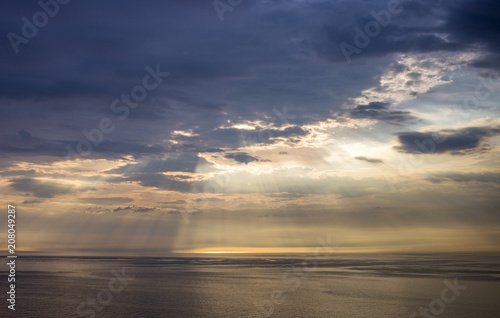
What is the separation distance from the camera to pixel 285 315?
138ft

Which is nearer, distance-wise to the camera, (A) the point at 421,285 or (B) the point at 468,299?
(B) the point at 468,299

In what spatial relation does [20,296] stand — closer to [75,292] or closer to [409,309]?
[75,292]

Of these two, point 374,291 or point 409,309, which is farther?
point 374,291

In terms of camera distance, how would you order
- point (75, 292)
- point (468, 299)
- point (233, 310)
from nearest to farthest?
point (233, 310) < point (468, 299) < point (75, 292)

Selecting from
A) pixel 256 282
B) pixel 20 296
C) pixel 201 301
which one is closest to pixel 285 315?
pixel 201 301

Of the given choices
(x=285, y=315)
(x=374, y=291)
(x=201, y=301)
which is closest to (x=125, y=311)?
(x=201, y=301)

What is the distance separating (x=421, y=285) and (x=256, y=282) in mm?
28927

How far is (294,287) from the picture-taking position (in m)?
64.9

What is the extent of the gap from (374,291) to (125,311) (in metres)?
36.3

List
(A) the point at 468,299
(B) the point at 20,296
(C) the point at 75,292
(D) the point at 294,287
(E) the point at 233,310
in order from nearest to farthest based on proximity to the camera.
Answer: (E) the point at 233,310, (A) the point at 468,299, (B) the point at 20,296, (C) the point at 75,292, (D) the point at 294,287

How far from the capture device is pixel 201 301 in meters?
50.6

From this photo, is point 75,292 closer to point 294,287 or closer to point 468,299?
point 294,287

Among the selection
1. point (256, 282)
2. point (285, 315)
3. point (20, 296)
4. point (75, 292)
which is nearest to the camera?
point (285, 315)

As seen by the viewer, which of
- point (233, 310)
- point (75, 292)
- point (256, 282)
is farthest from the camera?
point (256, 282)
